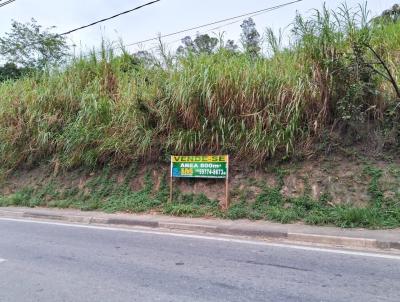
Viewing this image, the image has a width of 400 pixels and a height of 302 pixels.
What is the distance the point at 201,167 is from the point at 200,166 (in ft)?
0.12

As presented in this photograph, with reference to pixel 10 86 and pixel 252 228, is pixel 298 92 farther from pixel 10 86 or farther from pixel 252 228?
pixel 10 86

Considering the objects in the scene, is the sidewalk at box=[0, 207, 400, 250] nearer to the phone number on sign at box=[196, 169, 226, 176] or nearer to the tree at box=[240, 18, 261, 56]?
the phone number on sign at box=[196, 169, 226, 176]

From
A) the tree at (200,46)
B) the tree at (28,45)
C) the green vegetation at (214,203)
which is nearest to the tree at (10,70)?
the tree at (28,45)

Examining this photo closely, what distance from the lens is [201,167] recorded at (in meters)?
9.50

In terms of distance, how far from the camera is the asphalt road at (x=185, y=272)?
4480 millimetres

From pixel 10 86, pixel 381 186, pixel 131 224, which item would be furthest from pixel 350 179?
pixel 10 86

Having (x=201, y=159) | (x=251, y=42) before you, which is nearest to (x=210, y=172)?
(x=201, y=159)

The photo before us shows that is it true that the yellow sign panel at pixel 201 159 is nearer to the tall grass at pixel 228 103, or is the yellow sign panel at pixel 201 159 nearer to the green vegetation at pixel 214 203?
the tall grass at pixel 228 103

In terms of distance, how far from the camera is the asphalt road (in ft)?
14.7

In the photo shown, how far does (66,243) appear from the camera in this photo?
23.5ft

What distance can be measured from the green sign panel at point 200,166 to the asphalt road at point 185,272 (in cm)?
230

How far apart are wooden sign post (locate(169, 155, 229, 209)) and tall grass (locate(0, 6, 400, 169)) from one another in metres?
0.43

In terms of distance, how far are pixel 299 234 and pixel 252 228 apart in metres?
0.91

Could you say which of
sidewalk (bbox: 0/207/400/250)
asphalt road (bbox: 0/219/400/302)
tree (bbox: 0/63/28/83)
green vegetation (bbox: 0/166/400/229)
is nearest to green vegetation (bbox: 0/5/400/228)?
green vegetation (bbox: 0/166/400/229)
